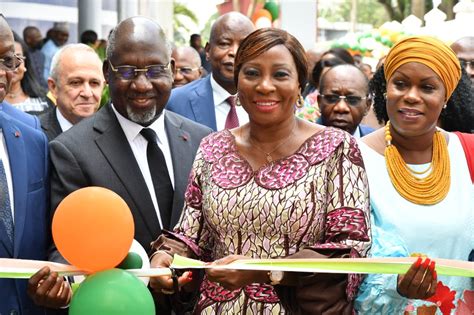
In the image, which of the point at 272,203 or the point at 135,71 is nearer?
the point at 272,203

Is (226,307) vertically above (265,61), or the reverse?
(265,61)

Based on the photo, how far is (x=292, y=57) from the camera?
15.6 ft

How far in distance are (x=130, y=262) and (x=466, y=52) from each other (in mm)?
4166

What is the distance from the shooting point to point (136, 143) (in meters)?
5.52

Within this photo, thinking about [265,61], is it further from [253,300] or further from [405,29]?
[405,29]

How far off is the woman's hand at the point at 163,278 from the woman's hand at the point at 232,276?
0.25 meters

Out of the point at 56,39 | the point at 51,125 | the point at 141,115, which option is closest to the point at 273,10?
the point at 56,39

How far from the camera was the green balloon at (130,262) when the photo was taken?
468 centimetres

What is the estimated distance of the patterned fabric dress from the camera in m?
4.55

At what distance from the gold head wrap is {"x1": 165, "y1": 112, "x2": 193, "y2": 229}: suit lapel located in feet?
4.19

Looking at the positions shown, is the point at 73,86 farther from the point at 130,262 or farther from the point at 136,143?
the point at 130,262

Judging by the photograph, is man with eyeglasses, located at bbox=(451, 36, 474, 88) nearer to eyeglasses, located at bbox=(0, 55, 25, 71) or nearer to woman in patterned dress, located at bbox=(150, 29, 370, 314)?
woman in patterned dress, located at bbox=(150, 29, 370, 314)

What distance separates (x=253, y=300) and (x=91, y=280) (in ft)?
2.47

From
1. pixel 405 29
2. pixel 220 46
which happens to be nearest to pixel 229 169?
pixel 220 46
